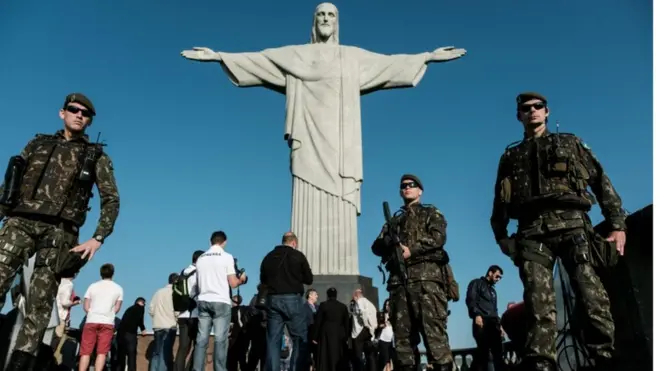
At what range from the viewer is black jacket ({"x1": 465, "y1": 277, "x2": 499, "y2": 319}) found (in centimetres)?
805

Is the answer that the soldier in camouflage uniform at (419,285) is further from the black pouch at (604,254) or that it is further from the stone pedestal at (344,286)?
the stone pedestal at (344,286)

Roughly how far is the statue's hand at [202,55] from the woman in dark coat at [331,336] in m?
5.70

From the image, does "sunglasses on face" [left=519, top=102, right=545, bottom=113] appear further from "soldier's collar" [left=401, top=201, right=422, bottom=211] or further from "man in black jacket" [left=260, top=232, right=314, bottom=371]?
"man in black jacket" [left=260, top=232, right=314, bottom=371]

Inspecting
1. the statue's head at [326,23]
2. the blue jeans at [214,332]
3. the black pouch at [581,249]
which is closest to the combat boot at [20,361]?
the blue jeans at [214,332]

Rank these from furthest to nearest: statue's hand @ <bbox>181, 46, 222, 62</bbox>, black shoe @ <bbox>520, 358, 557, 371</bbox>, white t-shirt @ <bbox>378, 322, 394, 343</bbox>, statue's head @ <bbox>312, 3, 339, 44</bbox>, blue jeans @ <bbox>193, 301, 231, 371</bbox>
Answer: statue's head @ <bbox>312, 3, 339, 44</bbox>
statue's hand @ <bbox>181, 46, 222, 62</bbox>
white t-shirt @ <bbox>378, 322, 394, 343</bbox>
blue jeans @ <bbox>193, 301, 231, 371</bbox>
black shoe @ <bbox>520, 358, 557, 371</bbox>

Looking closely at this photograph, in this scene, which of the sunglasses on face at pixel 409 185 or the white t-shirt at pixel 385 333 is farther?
the white t-shirt at pixel 385 333

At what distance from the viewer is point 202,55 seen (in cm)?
1123

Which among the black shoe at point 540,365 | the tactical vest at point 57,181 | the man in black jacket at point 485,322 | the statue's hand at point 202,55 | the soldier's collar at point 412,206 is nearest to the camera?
the black shoe at point 540,365

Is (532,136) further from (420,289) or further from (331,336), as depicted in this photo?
(331,336)

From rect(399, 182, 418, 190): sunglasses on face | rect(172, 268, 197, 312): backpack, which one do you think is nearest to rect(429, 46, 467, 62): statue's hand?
rect(399, 182, 418, 190): sunglasses on face

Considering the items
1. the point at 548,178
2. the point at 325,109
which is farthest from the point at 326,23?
the point at 548,178

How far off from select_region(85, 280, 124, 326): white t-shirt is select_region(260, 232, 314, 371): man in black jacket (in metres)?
1.80

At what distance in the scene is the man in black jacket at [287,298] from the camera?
21.5ft

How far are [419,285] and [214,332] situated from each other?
2.51 metres
